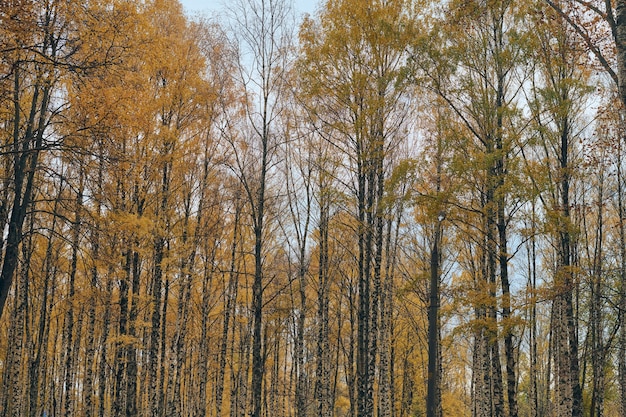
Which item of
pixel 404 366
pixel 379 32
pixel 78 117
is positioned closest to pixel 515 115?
pixel 379 32

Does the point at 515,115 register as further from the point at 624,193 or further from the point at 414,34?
the point at 624,193

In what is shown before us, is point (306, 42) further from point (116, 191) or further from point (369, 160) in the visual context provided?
point (116, 191)

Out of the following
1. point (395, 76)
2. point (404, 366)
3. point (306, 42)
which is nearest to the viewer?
point (395, 76)

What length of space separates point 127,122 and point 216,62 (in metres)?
7.32

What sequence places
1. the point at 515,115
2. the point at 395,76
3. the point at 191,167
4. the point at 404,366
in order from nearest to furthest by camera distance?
the point at 515,115 < the point at 395,76 < the point at 191,167 < the point at 404,366

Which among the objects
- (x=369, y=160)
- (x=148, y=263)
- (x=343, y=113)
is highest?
(x=343, y=113)

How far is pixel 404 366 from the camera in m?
28.0

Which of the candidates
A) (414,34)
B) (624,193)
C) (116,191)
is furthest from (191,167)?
(624,193)

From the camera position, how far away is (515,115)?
35.9 ft

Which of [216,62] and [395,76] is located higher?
[216,62]

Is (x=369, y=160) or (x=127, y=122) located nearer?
(x=127, y=122)

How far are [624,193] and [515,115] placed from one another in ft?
28.8

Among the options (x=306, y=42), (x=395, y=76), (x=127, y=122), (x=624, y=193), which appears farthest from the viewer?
(x=624, y=193)

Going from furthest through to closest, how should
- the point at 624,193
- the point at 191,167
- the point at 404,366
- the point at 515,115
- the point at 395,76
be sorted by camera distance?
the point at 404,366 < the point at 624,193 < the point at 191,167 < the point at 395,76 < the point at 515,115
